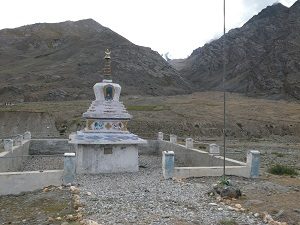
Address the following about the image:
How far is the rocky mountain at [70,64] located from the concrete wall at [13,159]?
59001mm

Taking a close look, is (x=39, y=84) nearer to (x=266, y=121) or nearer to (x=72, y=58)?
(x=72, y=58)

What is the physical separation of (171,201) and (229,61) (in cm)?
12509

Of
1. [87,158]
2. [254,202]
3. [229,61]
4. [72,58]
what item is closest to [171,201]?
[254,202]

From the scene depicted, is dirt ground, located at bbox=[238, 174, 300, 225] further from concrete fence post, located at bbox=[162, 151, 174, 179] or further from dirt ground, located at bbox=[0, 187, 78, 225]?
dirt ground, located at bbox=[0, 187, 78, 225]

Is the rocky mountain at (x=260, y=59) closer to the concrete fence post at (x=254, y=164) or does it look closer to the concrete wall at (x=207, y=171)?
the concrete fence post at (x=254, y=164)

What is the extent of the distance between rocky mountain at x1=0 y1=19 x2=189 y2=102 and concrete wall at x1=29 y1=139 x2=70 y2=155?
5463 centimetres

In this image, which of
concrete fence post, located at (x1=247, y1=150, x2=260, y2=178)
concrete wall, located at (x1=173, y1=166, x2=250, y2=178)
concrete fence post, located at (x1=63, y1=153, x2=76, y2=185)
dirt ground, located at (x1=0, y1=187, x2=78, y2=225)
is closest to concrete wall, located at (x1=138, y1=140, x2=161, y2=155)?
concrete wall, located at (x1=173, y1=166, x2=250, y2=178)

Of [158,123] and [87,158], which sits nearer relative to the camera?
[87,158]

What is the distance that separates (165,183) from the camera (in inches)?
596

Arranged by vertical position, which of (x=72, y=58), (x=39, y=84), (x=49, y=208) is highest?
(x=72, y=58)

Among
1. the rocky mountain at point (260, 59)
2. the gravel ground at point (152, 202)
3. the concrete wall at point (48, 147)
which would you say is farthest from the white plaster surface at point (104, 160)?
the rocky mountain at point (260, 59)

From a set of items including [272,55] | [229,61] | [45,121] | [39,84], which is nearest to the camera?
[45,121]

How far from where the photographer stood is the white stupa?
738 inches

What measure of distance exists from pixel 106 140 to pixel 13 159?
5.46m
